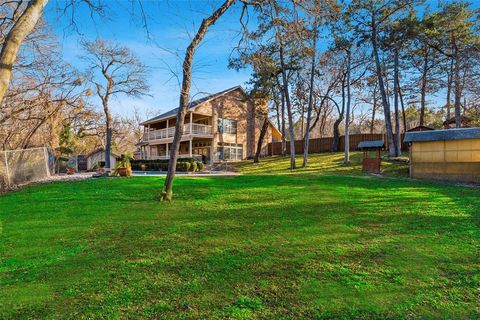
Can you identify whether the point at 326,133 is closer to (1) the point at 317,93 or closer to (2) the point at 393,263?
(1) the point at 317,93

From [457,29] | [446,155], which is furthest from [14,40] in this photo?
[457,29]

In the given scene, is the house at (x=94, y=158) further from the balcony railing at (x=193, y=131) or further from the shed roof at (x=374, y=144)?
the shed roof at (x=374, y=144)

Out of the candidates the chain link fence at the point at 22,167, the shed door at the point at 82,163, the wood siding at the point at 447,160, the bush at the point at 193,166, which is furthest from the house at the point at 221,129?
the wood siding at the point at 447,160

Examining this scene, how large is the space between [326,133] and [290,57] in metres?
34.0

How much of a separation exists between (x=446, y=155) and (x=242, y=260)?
13.5m

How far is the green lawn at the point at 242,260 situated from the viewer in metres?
2.82

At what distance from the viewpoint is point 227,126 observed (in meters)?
30.0

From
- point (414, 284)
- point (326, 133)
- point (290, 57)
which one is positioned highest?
point (290, 57)

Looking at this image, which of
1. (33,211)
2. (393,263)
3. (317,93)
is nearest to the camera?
(393,263)

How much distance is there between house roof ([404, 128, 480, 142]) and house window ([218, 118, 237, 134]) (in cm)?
→ 1842

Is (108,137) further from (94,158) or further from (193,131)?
(94,158)

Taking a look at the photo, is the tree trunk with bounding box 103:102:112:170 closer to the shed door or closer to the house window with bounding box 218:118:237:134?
the house window with bounding box 218:118:237:134

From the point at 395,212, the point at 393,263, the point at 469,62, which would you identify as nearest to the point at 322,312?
the point at 393,263

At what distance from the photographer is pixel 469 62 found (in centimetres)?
1603
